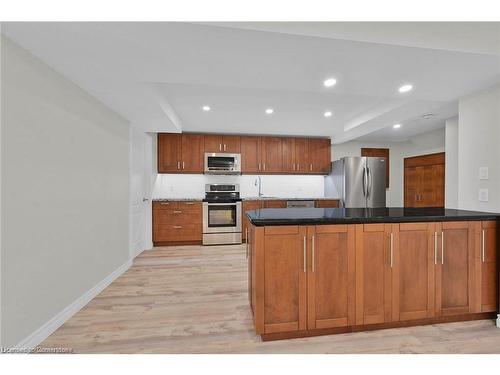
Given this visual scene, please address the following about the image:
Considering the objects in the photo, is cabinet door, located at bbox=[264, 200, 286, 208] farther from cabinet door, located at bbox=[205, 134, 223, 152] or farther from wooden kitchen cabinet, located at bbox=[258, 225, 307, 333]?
wooden kitchen cabinet, located at bbox=[258, 225, 307, 333]

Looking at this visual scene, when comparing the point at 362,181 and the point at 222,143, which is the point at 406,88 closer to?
the point at 362,181

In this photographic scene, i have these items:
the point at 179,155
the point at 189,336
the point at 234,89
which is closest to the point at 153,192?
the point at 179,155

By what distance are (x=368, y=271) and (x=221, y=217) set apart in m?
3.27

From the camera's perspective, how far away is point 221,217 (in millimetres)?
4699

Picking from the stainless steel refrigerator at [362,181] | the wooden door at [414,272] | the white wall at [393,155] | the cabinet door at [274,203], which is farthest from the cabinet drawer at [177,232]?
the white wall at [393,155]

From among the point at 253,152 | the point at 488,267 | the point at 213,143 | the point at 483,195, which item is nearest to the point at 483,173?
the point at 483,195

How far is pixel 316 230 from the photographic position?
1747mm

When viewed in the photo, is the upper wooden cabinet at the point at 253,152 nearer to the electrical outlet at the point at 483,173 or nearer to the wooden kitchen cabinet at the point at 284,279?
the electrical outlet at the point at 483,173

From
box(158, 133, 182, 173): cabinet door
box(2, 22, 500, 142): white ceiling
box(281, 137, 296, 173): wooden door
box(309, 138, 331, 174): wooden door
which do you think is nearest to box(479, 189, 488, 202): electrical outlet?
box(2, 22, 500, 142): white ceiling

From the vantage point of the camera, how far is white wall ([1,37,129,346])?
1515 millimetres

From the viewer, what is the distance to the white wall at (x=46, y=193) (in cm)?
151

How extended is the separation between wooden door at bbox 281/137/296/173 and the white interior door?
113 inches

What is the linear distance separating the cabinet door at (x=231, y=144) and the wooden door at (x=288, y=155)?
1.03 meters
